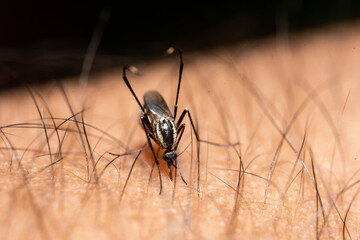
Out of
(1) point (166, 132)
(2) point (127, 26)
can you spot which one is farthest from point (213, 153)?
(2) point (127, 26)

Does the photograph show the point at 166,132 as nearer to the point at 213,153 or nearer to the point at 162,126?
the point at 162,126

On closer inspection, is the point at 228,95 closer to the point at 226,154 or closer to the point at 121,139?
the point at 226,154

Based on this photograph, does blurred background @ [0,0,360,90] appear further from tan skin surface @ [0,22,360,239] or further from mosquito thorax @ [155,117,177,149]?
mosquito thorax @ [155,117,177,149]

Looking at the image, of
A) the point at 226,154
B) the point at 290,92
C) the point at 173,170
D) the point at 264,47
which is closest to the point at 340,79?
the point at 290,92

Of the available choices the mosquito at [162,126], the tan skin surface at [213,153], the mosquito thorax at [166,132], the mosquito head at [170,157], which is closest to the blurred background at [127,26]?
the tan skin surface at [213,153]

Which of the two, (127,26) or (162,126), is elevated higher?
(127,26)

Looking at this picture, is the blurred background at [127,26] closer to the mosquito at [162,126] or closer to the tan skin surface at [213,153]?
the tan skin surface at [213,153]
